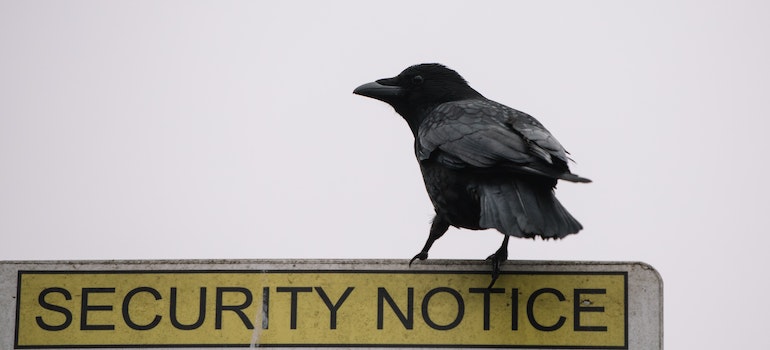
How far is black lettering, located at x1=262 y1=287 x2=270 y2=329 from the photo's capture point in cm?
307

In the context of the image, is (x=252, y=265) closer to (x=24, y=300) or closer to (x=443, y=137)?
(x=24, y=300)

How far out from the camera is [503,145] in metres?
3.70

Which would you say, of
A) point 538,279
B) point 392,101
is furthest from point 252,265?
point 392,101

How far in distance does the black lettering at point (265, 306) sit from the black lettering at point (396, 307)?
375 mm

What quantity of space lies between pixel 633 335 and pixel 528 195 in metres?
0.72

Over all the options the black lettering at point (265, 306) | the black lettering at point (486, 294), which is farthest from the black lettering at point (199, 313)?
the black lettering at point (486, 294)

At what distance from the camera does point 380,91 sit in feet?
16.3

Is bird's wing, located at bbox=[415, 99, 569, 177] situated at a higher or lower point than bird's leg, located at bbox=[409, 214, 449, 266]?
higher

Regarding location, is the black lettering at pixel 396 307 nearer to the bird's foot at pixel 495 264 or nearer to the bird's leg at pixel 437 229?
the bird's foot at pixel 495 264

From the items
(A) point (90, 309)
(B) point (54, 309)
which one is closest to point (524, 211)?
(A) point (90, 309)

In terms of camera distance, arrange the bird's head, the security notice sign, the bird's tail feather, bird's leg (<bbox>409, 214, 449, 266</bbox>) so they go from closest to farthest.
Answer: the security notice sign < the bird's tail feather < bird's leg (<bbox>409, 214, 449, 266</bbox>) < the bird's head

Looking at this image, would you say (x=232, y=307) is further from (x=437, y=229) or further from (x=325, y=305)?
(x=437, y=229)

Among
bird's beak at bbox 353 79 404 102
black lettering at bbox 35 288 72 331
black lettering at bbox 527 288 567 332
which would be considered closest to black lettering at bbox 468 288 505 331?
black lettering at bbox 527 288 567 332

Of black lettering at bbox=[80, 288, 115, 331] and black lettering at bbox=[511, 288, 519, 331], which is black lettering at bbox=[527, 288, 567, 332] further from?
black lettering at bbox=[80, 288, 115, 331]
